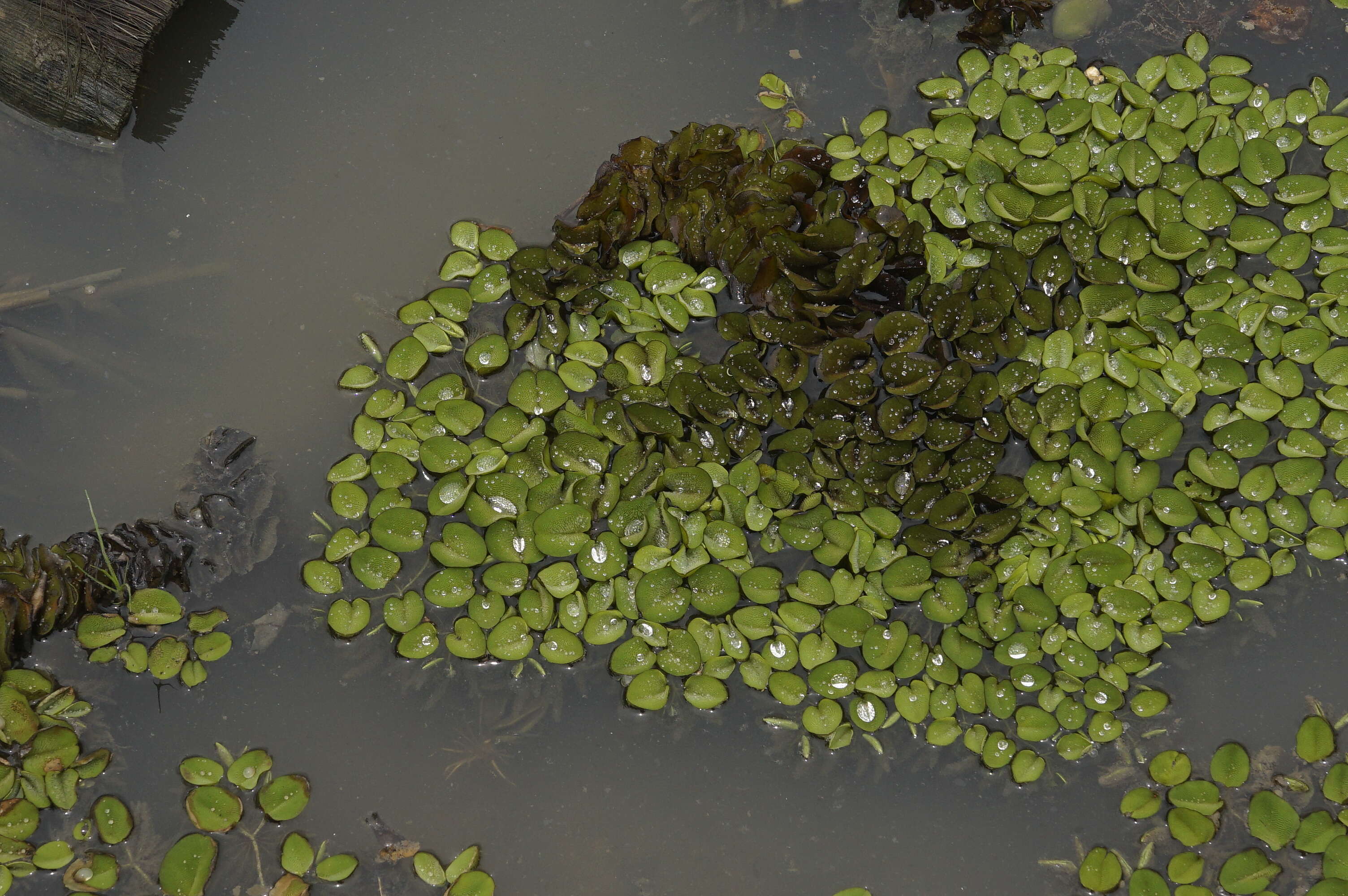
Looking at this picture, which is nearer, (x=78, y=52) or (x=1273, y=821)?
(x=1273, y=821)

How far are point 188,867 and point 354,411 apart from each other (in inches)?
53.2

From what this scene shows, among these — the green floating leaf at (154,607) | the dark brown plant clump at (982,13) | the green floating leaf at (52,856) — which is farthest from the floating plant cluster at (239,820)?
the dark brown plant clump at (982,13)

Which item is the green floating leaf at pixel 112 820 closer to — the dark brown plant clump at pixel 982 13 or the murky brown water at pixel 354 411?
the murky brown water at pixel 354 411

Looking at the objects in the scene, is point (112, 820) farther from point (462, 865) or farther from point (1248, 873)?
point (1248, 873)

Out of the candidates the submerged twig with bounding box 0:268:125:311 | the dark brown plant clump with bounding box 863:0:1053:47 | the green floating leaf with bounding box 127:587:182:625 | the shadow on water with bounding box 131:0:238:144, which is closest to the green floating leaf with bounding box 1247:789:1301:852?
the dark brown plant clump with bounding box 863:0:1053:47

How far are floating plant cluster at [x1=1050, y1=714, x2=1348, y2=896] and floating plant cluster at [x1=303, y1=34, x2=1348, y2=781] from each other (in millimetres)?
263

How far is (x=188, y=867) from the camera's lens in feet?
7.80

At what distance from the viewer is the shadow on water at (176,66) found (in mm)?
2859

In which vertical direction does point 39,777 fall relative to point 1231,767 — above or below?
below

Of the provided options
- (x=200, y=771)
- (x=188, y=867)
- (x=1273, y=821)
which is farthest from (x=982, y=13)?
(x=188, y=867)

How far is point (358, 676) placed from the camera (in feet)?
A: 8.38

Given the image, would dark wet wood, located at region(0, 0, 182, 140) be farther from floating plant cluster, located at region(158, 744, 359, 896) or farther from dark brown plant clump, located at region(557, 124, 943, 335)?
floating plant cluster, located at region(158, 744, 359, 896)

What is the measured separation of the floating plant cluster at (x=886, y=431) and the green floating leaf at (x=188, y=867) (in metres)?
0.72

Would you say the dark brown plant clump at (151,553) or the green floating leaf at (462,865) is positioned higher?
the dark brown plant clump at (151,553)
